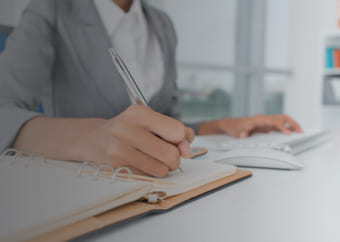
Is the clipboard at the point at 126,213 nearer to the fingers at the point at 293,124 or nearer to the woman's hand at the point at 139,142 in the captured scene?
the woman's hand at the point at 139,142

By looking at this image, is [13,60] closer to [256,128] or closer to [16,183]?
[16,183]

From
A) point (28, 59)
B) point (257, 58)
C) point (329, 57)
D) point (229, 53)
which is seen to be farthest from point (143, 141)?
point (329, 57)

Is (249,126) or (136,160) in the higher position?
(136,160)

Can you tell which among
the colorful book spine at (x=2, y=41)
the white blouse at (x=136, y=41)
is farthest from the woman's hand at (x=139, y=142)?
the colorful book spine at (x=2, y=41)

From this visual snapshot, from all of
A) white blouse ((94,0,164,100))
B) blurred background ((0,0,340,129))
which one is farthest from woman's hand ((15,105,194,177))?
blurred background ((0,0,340,129))

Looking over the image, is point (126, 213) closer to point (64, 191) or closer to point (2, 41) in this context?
point (64, 191)

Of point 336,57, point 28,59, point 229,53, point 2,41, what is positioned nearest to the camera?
point 28,59

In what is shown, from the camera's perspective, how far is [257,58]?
306 centimetres

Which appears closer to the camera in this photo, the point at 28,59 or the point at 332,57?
the point at 28,59

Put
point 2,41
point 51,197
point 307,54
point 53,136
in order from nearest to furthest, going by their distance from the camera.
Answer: point 51,197
point 53,136
point 2,41
point 307,54

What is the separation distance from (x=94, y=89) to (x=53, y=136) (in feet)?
1.31

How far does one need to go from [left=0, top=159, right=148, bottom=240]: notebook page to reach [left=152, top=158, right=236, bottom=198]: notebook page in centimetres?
4

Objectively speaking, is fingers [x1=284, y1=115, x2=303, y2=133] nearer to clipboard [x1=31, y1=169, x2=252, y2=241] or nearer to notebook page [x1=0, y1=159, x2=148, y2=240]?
clipboard [x1=31, y1=169, x2=252, y2=241]

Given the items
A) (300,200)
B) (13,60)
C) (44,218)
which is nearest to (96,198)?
(44,218)
